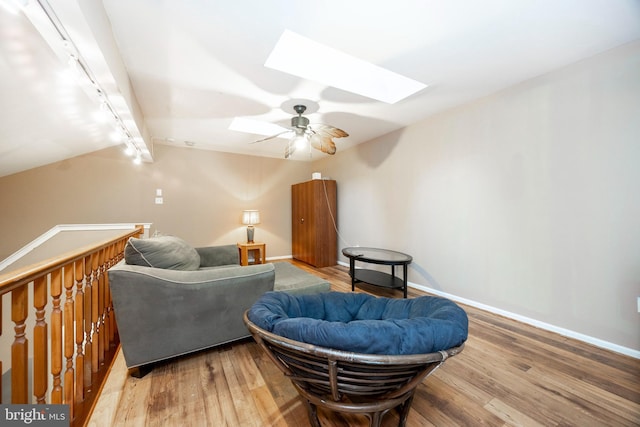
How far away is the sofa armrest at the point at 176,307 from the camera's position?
4.75ft

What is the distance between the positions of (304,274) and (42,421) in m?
1.77

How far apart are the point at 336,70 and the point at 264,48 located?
65 centimetres

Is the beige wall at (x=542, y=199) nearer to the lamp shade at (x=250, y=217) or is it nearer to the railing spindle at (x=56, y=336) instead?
the lamp shade at (x=250, y=217)

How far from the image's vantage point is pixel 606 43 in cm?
178

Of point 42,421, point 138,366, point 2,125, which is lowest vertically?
point 138,366

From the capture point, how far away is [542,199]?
2162 mm

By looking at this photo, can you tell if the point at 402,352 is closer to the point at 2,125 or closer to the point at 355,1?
the point at 355,1

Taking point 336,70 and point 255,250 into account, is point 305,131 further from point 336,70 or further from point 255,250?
point 255,250

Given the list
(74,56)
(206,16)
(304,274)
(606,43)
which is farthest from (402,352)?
(606,43)

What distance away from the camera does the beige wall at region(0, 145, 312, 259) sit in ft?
10.6

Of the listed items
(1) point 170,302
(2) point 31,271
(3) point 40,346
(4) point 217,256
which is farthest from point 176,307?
(4) point 217,256

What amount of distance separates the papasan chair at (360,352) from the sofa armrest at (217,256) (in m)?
2.04

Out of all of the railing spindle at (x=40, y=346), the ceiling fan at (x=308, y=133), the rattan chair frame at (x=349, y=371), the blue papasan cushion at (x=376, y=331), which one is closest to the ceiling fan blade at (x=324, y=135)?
the ceiling fan at (x=308, y=133)

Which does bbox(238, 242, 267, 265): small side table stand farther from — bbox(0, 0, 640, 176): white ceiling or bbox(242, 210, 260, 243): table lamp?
bbox(0, 0, 640, 176): white ceiling
